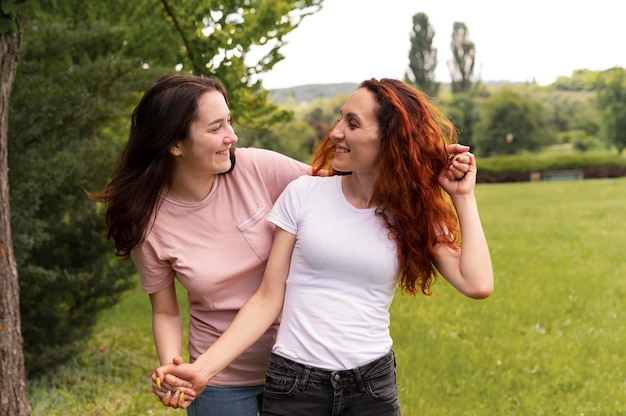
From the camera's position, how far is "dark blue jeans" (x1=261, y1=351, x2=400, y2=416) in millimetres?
2150

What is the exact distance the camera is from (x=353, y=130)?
2.23 metres

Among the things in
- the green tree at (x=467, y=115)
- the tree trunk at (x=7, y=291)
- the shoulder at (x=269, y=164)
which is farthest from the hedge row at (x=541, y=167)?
the shoulder at (x=269, y=164)

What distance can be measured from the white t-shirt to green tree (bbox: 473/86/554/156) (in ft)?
174

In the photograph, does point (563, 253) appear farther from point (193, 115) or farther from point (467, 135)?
point (467, 135)

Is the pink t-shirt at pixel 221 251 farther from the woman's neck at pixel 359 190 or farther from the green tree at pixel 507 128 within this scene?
the green tree at pixel 507 128

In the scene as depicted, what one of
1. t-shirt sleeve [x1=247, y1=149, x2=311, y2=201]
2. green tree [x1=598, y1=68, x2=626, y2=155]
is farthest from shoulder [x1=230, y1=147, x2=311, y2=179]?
green tree [x1=598, y1=68, x2=626, y2=155]

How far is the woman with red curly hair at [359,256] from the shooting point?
2166mm

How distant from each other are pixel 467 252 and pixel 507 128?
177 feet

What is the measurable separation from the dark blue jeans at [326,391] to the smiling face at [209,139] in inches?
26.4

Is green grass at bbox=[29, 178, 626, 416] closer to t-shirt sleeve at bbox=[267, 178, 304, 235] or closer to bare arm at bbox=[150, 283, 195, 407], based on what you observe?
bare arm at bbox=[150, 283, 195, 407]

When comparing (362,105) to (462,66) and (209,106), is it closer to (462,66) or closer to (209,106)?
(209,106)

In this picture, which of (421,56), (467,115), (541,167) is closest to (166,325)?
(541,167)

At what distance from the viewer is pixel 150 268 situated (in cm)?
252

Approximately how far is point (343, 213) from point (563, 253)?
11.3m
